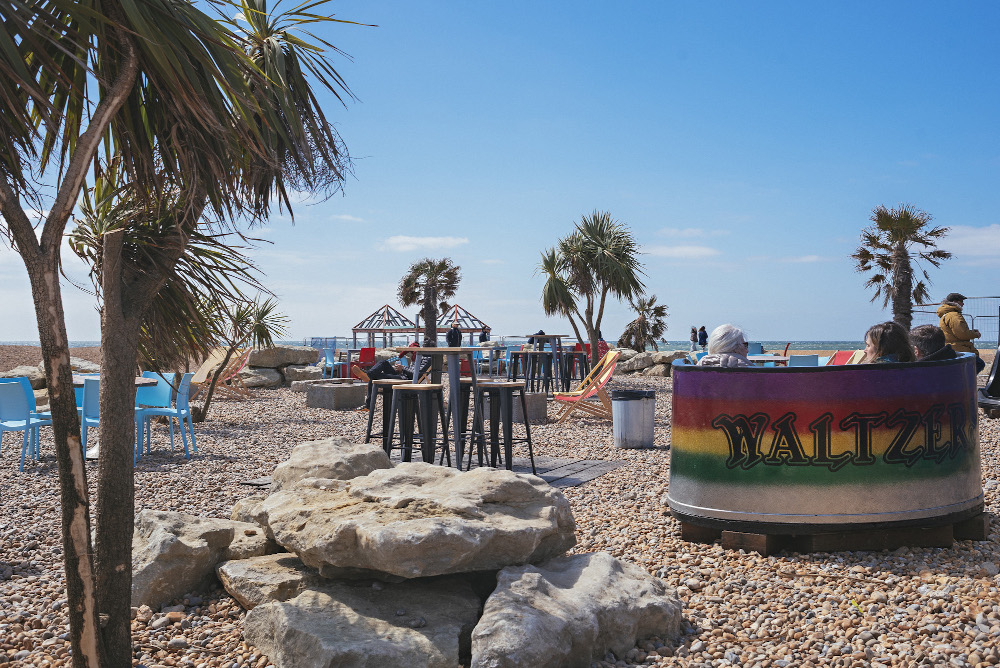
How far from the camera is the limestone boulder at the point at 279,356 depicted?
736 inches

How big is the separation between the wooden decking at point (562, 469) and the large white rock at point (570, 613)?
2796mm

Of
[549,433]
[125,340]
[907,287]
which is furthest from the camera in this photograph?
[907,287]

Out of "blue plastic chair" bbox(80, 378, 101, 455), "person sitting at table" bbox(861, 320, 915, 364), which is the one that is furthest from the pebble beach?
"blue plastic chair" bbox(80, 378, 101, 455)

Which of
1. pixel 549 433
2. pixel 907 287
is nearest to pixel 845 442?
pixel 549 433

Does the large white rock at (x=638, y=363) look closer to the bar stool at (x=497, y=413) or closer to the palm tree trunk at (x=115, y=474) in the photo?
the bar stool at (x=497, y=413)

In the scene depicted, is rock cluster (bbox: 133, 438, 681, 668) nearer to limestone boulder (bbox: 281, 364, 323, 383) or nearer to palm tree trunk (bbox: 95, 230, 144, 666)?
palm tree trunk (bbox: 95, 230, 144, 666)

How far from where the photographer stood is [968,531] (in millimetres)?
4215

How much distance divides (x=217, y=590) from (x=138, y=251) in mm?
1589

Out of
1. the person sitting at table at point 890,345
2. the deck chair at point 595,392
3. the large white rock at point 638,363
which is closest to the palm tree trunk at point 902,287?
the large white rock at point 638,363

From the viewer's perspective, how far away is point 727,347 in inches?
210

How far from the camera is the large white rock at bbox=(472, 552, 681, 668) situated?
263 centimetres

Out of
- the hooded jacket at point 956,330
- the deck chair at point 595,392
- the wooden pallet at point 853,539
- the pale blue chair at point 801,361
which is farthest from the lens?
the pale blue chair at point 801,361

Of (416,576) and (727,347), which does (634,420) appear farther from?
(416,576)

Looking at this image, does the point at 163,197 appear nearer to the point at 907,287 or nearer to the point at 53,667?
the point at 53,667
